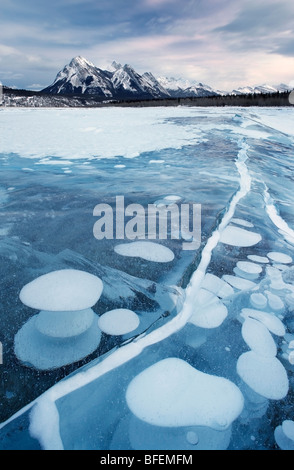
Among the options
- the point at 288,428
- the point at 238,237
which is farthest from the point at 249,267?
the point at 288,428

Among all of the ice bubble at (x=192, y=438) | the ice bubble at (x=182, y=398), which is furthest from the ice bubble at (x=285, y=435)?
the ice bubble at (x=192, y=438)

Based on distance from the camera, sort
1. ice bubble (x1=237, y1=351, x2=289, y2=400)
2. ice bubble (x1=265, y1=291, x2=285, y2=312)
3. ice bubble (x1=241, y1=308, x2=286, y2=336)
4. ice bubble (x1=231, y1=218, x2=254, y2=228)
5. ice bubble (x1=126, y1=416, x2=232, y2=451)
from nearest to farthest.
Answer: ice bubble (x1=126, y1=416, x2=232, y2=451) → ice bubble (x1=237, y1=351, x2=289, y2=400) → ice bubble (x1=241, y1=308, x2=286, y2=336) → ice bubble (x1=265, y1=291, x2=285, y2=312) → ice bubble (x1=231, y1=218, x2=254, y2=228)

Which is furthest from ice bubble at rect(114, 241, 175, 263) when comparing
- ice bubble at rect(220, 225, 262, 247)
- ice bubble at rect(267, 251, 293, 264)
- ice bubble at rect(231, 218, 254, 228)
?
ice bubble at rect(231, 218, 254, 228)

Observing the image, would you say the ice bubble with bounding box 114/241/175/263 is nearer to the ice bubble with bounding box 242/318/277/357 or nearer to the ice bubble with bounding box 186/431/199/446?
the ice bubble with bounding box 242/318/277/357

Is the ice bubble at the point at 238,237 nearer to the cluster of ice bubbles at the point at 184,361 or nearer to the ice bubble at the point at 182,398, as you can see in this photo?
the cluster of ice bubbles at the point at 184,361

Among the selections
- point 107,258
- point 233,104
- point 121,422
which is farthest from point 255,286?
point 233,104

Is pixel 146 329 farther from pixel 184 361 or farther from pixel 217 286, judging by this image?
pixel 217 286

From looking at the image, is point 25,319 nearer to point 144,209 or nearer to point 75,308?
point 75,308
